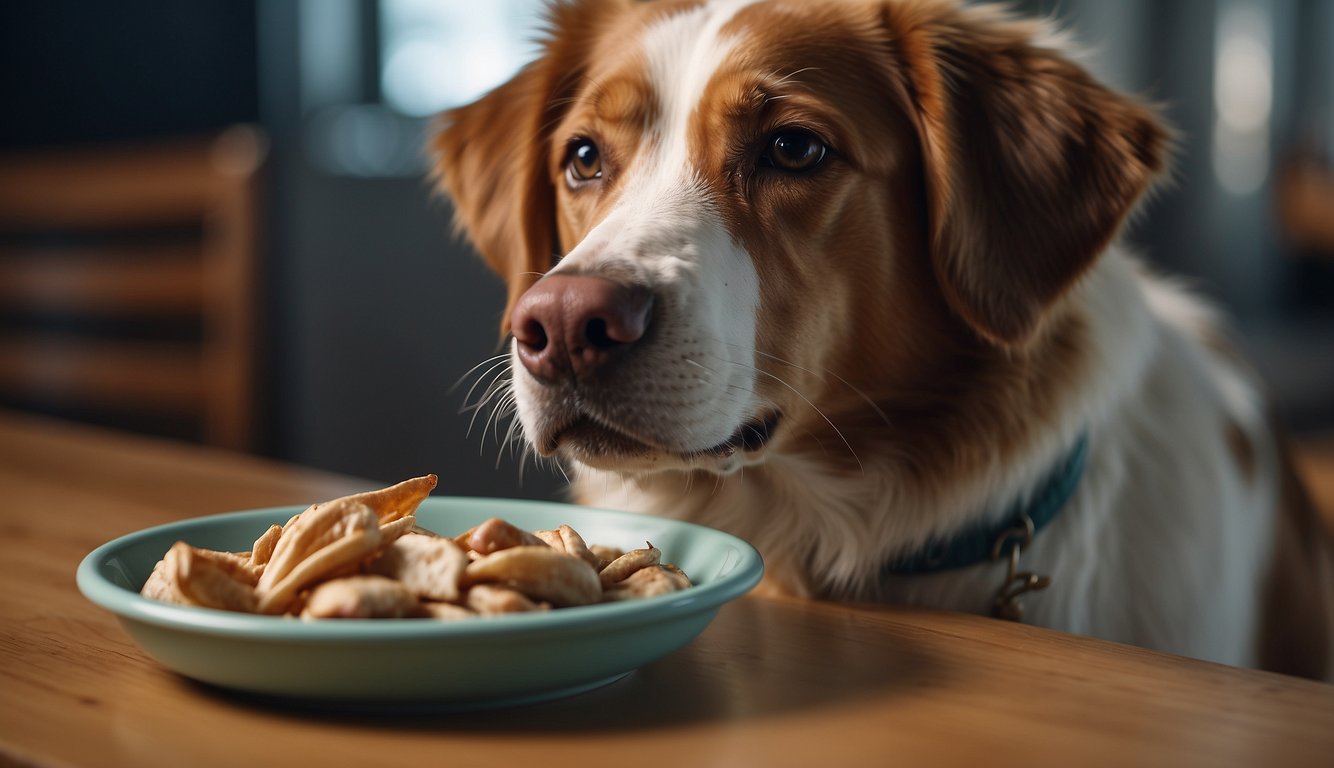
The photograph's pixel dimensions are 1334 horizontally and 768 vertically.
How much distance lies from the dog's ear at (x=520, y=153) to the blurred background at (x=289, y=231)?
1.22m

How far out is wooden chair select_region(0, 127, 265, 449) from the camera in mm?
2539

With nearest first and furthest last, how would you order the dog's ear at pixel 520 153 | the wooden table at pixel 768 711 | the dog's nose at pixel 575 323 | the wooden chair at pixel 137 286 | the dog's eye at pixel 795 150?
the wooden table at pixel 768 711, the dog's nose at pixel 575 323, the dog's eye at pixel 795 150, the dog's ear at pixel 520 153, the wooden chair at pixel 137 286

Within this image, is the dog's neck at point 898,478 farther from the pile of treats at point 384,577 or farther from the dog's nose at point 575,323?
the pile of treats at point 384,577

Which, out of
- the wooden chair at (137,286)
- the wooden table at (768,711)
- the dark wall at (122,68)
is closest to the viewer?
the wooden table at (768,711)

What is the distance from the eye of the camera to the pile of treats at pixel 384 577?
2.23 ft

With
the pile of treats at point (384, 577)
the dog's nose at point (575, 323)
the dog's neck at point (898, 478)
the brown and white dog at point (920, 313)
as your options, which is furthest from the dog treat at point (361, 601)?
the dog's neck at point (898, 478)

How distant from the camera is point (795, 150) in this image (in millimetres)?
1289

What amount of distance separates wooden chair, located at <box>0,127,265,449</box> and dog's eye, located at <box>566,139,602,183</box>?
1.26m

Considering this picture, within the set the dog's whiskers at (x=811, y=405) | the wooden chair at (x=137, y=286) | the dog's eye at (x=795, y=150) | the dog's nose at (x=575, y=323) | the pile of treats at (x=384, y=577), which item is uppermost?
the dog's eye at (x=795, y=150)

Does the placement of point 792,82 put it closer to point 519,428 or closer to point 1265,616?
point 519,428

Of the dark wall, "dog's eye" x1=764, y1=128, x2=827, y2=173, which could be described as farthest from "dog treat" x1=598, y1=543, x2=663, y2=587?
the dark wall

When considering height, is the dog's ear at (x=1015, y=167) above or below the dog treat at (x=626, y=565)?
above

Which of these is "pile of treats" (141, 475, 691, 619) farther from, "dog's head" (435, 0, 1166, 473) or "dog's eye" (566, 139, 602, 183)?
"dog's eye" (566, 139, 602, 183)

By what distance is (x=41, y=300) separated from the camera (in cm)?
354
